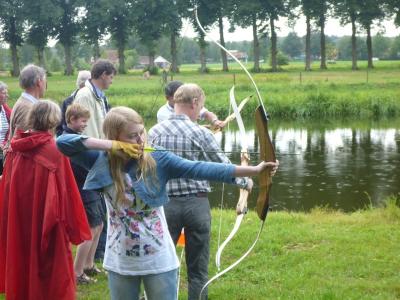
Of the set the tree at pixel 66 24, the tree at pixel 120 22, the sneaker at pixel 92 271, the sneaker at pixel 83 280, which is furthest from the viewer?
the tree at pixel 66 24

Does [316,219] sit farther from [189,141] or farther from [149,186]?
[149,186]

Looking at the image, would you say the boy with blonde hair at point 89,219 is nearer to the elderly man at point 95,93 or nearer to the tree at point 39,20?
the elderly man at point 95,93

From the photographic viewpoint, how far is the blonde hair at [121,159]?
2746mm

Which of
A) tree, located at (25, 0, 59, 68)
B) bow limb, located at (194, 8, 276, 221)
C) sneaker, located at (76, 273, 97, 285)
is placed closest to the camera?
bow limb, located at (194, 8, 276, 221)

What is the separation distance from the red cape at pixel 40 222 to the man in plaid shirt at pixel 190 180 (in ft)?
1.95

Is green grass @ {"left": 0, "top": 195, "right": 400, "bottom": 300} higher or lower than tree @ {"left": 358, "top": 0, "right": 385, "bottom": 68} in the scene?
lower

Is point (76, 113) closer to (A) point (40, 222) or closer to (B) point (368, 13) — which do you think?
(A) point (40, 222)

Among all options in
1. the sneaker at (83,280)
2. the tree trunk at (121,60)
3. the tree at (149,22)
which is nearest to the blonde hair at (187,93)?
the sneaker at (83,280)

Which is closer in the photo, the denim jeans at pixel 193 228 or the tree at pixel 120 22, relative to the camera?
the denim jeans at pixel 193 228

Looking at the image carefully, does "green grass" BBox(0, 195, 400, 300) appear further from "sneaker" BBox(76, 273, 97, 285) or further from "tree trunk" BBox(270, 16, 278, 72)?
"tree trunk" BBox(270, 16, 278, 72)

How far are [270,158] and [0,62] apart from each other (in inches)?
2792

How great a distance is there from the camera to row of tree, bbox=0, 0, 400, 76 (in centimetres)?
4962

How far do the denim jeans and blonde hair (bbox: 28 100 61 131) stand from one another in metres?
0.85

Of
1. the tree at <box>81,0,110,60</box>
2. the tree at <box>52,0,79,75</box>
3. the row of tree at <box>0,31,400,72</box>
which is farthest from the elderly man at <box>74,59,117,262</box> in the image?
the row of tree at <box>0,31,400,72</box>
